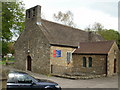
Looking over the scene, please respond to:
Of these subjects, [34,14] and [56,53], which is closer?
[56,53]

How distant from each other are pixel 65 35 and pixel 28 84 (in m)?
17.2

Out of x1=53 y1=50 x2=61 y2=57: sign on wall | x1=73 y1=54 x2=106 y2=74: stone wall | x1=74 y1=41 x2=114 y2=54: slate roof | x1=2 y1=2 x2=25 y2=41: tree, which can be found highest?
x1=2 y1=2 x2=25 y2=41: tree

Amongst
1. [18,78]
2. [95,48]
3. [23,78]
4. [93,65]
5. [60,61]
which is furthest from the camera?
[95,48]

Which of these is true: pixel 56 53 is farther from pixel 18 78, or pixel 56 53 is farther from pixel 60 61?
pixel 18 78

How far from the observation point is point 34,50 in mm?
23234

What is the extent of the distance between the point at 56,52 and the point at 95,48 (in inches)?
240

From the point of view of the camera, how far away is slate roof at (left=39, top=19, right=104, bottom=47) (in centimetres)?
2239

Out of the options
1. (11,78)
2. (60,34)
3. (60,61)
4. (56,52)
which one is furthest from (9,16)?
(60,34)

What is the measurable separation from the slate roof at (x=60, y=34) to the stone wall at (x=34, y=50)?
3.69 ft

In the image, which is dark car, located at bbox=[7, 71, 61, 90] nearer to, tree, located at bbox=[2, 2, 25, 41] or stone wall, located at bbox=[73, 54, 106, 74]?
tree, located at bbox=[2, 2, 25, 41]

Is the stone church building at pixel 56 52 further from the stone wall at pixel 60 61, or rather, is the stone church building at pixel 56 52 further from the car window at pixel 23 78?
the car window at pixel 23 78

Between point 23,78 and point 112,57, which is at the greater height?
point 112,57

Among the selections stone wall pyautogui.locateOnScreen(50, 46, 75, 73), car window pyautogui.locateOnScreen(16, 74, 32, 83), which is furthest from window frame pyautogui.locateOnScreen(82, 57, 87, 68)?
car window pyautogui.locateOnScreen(16, 74, 32, 83)

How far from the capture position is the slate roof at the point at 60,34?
2239cm
